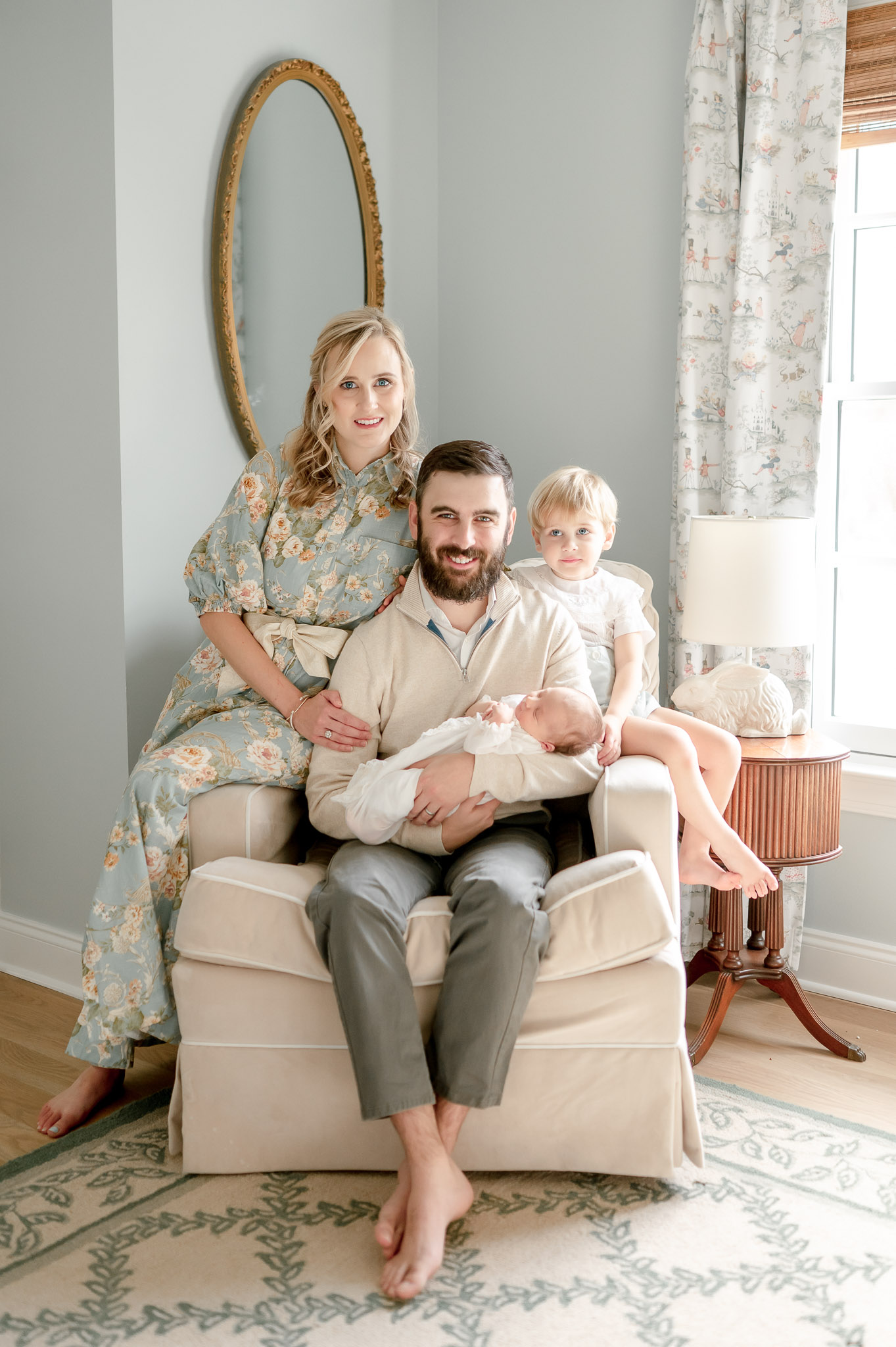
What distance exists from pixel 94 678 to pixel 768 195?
200 cm

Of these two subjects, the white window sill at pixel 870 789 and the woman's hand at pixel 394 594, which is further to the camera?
the white window sill at pixel 870 789

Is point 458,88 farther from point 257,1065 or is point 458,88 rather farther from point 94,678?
point 257,1065

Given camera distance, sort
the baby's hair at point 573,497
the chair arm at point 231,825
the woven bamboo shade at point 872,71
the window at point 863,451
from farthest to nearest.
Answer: the window at point 863,451 < the woven bamboo shade at point 872,71 < the baby's hair at point 573,497 < the chair arm at point 231,825

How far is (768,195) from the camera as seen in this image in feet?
8.82

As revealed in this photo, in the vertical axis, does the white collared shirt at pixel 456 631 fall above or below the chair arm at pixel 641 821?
above

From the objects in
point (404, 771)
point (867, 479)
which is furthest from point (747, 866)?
point (867, 479)

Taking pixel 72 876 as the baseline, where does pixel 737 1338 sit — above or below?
below

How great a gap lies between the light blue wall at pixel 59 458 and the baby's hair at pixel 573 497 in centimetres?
97

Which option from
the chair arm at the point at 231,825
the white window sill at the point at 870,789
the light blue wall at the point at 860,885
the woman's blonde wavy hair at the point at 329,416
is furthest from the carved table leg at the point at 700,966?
the woman's blonde wavy hair at the point at 329,416

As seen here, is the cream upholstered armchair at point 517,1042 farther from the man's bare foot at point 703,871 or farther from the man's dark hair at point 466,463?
the man's dark hair at point 466,463

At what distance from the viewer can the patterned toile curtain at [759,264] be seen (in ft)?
8.60

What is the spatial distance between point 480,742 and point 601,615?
2.09ft

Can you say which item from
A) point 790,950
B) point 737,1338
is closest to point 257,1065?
point 737,1338

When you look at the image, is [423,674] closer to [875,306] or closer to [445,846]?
[445,846]
